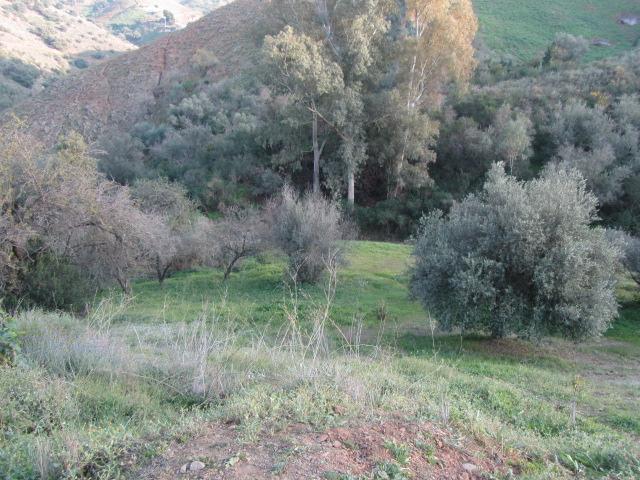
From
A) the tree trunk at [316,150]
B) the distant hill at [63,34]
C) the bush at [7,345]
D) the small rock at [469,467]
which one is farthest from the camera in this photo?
the distant hill at [63,34]

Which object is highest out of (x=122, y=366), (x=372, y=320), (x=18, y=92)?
(x=18, y=92)

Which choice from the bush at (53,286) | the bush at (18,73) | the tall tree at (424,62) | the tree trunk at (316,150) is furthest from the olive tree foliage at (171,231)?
the bush at (18,73)

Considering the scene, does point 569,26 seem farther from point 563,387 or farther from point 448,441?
point 448,441

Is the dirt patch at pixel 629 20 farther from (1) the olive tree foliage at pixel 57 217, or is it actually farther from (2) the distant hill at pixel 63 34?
(2) the distant hill at pixel 63 34

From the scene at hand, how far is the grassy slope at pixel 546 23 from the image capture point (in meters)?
48.8

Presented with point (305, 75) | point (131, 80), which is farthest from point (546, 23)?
point (131, 80)

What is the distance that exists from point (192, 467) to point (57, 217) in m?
12.1

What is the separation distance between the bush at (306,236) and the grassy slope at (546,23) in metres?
37.1

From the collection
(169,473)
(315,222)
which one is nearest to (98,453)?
(169,473)

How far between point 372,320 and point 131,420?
382 inches

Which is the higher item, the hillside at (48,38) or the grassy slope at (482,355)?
the hillside at (48,38)

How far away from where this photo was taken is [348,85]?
1038 inches

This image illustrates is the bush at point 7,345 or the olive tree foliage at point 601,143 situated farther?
the olive tree foliage at point 601,143

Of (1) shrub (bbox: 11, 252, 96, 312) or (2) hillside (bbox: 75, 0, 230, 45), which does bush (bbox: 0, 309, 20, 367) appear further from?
(2) hillside (bbox: 75, 0, 230, 45)
